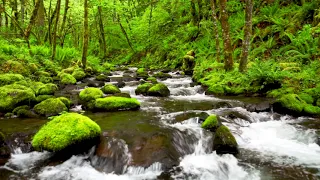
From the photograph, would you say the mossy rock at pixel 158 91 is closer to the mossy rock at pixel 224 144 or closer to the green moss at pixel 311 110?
the green moss at pixel 311 110

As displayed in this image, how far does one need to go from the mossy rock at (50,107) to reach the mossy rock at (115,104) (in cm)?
102

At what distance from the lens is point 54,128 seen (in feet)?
19.1

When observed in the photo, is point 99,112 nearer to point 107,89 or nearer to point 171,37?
point 107,89

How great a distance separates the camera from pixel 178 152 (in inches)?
238

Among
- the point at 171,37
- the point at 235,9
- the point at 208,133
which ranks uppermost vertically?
the point at 235,9

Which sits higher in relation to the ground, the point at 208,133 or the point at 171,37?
the point at 171,37

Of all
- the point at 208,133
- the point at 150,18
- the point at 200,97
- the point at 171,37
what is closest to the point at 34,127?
the point at 208,133

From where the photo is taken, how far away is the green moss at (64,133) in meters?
5.57

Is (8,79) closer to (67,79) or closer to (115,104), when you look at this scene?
(67,79)

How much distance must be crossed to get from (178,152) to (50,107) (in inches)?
177

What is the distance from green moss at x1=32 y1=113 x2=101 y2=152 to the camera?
5.57 meters

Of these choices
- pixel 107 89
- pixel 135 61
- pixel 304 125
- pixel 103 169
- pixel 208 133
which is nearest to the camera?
pixel 103 169

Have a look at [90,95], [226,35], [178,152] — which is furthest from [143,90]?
[178,152]

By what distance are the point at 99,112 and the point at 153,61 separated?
60.3ft
